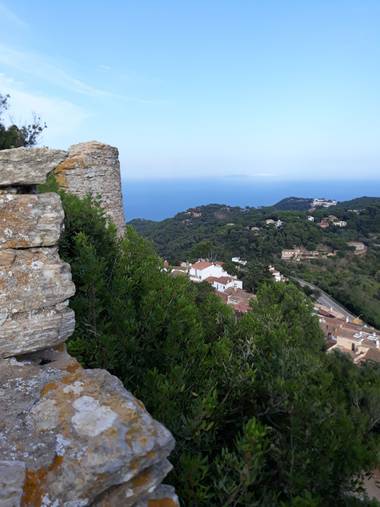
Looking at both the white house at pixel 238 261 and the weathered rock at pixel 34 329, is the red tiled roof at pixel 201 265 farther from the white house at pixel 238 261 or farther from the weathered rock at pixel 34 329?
the weathered rock at pixel 34 329

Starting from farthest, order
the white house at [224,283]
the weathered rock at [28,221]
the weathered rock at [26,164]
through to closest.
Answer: the white house at [224,283] → the weathered rock at [26,164] → the weathered rock at [28,221]

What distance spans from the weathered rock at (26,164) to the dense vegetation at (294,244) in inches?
1273

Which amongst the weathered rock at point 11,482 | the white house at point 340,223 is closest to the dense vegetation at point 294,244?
the white house at point 340,223

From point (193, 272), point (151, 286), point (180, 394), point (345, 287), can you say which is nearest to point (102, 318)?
point (151, 286)

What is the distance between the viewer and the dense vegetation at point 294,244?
4600 centimetres

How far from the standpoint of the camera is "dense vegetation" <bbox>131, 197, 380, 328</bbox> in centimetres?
4600

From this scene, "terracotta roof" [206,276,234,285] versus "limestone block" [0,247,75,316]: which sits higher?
"limestone block" [0,247,75,316]

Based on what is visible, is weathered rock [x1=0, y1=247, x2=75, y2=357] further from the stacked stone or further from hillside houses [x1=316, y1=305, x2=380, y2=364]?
hillside houses [x1=316, y1=305, x2=380, y2=364]

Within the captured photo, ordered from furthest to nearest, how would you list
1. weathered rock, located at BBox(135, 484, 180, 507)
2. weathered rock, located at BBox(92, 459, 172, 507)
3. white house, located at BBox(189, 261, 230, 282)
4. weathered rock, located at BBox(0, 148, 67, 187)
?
white house, located at BBox(189, 261, 230, 282)
weathered rock, located at BBox(0, 148, 67, 187)
weathered rock, located at BBox(135, 484, 180, 507)
weathered rock, located at BBox(92, 459, 172, 507)

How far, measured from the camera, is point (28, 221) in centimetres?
309

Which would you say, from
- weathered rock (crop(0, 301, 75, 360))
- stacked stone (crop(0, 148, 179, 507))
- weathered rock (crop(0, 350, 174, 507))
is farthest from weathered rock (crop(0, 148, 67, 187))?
weathered rock (crop(0, 350, 174, 507))

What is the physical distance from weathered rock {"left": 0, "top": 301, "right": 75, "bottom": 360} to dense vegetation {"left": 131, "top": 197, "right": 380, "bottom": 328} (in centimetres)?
3269

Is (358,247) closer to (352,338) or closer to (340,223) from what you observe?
(340,223)

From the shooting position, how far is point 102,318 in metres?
4.82
